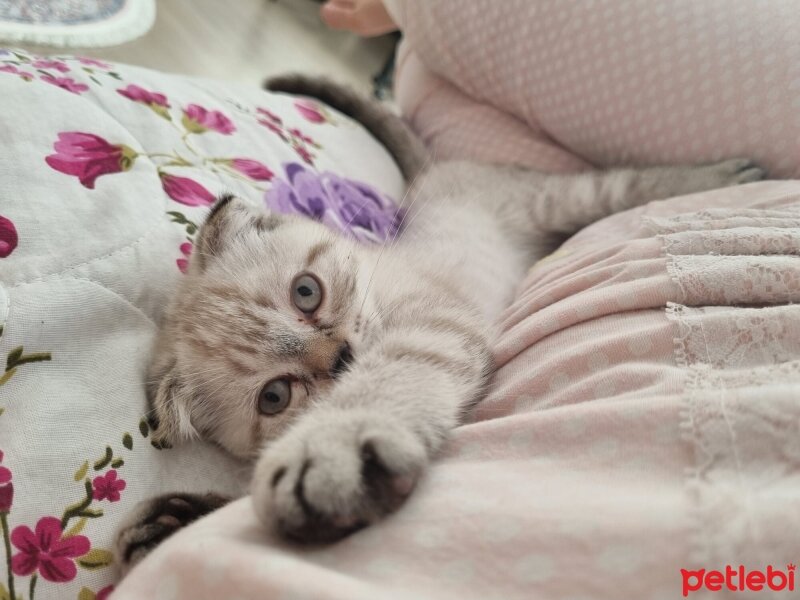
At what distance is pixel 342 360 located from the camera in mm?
909

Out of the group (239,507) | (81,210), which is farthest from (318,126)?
(239,507)

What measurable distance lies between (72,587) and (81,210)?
1.72ft

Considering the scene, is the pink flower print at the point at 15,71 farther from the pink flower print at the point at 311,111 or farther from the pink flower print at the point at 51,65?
the pink flower print at the point at 311,111

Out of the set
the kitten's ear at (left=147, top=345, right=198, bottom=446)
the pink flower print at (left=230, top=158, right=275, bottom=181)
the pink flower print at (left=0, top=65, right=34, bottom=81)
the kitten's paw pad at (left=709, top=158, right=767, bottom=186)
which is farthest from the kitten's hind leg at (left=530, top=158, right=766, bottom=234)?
the pink flower print at (left=0, top=65, right=34, bottom=81)

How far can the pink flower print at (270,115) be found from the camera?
149 centimetres

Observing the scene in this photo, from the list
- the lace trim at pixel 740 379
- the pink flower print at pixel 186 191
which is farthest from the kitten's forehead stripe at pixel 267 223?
the lace trim at pixel 740 379

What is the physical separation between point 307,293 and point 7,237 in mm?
424

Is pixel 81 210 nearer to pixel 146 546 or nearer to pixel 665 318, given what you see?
pixel 146 546

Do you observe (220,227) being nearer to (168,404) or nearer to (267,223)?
(267,223)

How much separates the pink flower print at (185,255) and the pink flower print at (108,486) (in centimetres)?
38

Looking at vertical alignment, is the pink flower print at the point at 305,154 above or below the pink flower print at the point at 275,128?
below

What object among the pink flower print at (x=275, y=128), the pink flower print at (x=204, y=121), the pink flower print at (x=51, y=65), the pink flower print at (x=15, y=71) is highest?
the pink flower print at (x=275, y=128)

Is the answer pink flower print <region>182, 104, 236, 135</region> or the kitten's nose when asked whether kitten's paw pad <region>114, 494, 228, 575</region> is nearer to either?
the kitten's nose

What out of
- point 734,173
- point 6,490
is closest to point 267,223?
point 6,490
